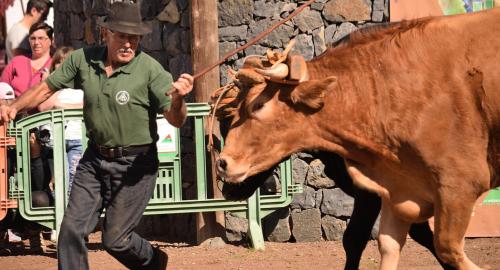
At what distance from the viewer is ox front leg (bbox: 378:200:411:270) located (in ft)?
24.5

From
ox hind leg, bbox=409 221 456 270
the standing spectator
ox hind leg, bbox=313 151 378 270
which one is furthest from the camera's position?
the standing spectator

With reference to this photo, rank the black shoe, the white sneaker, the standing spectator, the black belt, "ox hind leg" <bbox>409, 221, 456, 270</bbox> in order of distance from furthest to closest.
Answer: the standing spectator, the white sneaker, "ox hind leg" <bbox>409, 221, 456, 270</bbox>, the black shoe, the black belt

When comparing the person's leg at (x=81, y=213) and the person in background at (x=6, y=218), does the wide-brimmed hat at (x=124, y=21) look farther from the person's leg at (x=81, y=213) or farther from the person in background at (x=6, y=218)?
the person in background at (x=6, y=218)

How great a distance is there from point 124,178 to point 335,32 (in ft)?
12.7

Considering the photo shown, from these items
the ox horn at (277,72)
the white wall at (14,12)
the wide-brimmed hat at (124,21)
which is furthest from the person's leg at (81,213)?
the white wall at (14,12)

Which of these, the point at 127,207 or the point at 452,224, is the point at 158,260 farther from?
the point at 452,224

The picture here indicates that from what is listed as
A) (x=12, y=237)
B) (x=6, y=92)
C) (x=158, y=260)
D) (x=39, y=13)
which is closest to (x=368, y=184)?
(x=158, y=260)

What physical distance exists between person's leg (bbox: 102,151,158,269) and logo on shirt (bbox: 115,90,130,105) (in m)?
0.37

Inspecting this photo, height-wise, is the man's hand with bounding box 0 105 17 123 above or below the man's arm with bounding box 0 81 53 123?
below

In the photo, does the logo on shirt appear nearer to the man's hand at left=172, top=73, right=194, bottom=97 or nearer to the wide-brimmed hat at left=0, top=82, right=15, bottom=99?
the man's hand at left=172, top=73, right=194, bottom=97

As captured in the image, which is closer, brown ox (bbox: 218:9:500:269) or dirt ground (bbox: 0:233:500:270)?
brown ox (bbox: 218:9:500:269)

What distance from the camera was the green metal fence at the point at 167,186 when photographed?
1075cm

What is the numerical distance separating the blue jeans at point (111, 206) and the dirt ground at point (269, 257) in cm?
243

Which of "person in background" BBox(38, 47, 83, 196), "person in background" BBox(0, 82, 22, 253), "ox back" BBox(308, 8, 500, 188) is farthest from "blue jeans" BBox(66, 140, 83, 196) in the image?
"ox back" BBox(308, 8, 500, 188)
